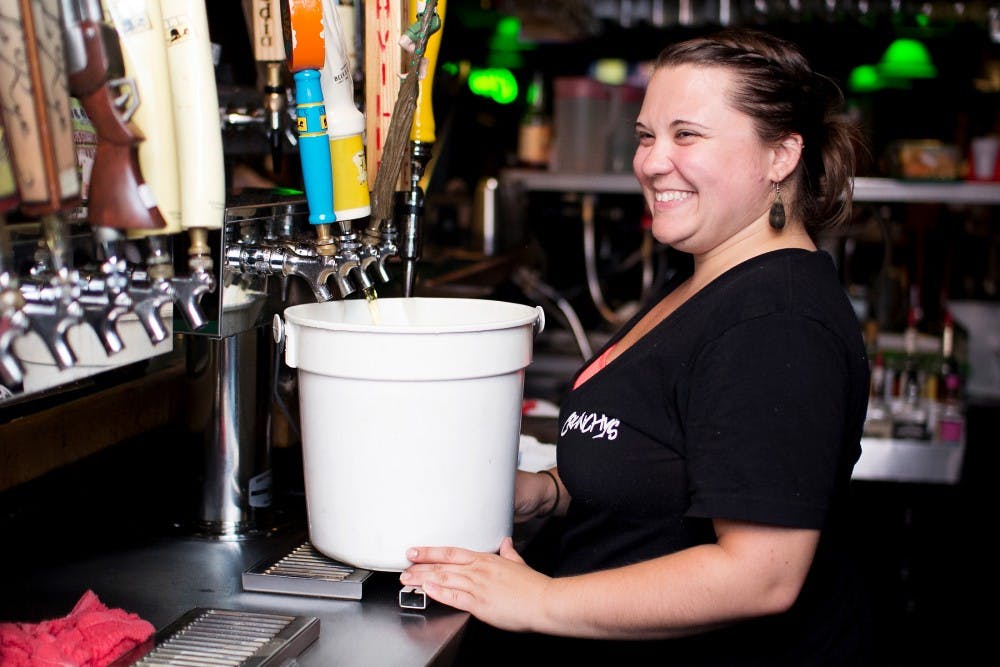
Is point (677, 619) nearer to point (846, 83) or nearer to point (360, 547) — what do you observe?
point (360, 547)

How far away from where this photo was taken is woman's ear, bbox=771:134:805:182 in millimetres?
1318

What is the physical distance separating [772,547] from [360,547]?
47 cm

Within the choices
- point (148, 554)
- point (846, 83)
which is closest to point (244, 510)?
point (148, 554)

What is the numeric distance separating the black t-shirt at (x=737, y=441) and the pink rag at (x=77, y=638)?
1.79 feet

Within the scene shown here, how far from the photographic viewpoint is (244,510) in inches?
59.9

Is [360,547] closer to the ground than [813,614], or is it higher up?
higher up

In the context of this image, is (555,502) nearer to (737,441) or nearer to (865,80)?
(737,441)

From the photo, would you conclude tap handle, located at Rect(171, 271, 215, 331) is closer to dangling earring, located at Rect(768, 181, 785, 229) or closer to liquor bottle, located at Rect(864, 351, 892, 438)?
dangling earring, located at Rect(768, 181, 785, 229)

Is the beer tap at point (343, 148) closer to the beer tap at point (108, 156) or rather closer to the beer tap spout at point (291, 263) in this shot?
the beer tap spout at point (291, 263)

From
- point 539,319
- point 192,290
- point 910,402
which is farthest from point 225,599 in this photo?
point 910,402

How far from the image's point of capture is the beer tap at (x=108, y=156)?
3.03 feet

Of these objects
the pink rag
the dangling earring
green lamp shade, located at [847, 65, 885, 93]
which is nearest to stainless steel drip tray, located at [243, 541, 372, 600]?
the pink rag

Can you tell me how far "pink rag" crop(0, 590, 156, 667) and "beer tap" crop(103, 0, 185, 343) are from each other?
0.30m

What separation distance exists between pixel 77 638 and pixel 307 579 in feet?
0.89
